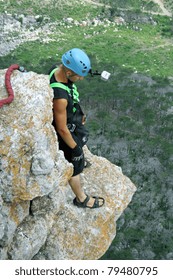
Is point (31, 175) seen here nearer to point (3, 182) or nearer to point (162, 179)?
point (3, 182)

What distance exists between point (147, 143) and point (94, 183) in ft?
61.4

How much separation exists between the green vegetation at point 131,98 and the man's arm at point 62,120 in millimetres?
12806

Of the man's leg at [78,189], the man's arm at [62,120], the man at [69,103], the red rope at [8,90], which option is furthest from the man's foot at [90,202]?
the red rope at [8,90]

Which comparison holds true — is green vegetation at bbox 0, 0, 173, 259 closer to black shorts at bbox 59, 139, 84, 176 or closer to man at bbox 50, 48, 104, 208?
black shorts at bbox 59, 139, 84, 176

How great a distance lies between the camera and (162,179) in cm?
2372

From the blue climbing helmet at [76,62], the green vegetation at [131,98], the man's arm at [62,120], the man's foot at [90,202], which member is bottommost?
the green vegetation at [131,98]

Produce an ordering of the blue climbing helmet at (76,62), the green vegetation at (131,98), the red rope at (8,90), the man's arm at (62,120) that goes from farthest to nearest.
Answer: the green vegetation at (131,98)
the man's arm at (62,120)
the blue climbing helmet at (76,62)
the red rope at (8,90)

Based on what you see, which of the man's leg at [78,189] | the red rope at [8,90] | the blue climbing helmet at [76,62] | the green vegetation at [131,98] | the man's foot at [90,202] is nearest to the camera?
the red rope at [8,90]

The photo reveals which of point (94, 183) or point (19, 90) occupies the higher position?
point (19, 90)

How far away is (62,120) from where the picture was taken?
6672 mm

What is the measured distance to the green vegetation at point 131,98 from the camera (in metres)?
20.6

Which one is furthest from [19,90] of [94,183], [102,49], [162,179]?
[102,49]

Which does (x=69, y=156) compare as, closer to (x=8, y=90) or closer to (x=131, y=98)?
(x=8, y=90)

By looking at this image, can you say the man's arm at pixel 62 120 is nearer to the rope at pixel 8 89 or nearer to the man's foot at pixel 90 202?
the rope at pixel 8 89
